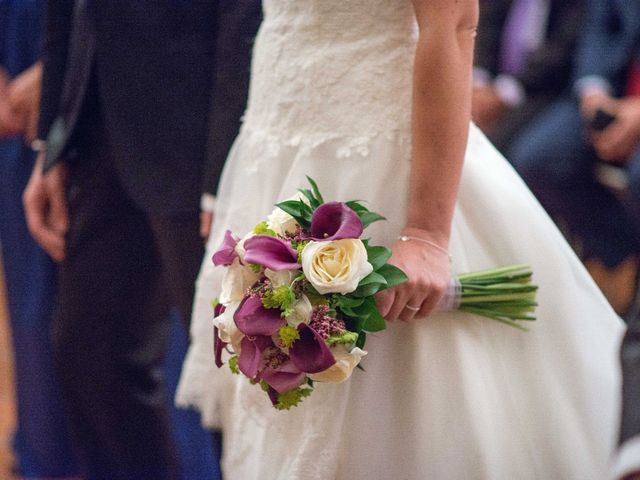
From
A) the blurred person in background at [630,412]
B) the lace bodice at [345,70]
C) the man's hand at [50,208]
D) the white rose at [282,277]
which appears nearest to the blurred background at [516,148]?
the man's hand at [50,208]

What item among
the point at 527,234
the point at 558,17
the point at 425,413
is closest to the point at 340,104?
the point at 527,234

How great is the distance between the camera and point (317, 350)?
1.30m

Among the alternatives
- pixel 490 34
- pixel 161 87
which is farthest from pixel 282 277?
pixel 490 34

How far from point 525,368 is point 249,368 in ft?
1.50

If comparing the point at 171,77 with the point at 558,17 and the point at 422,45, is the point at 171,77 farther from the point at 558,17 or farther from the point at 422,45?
the point at 558,17

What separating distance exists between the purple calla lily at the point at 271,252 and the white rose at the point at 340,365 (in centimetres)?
13

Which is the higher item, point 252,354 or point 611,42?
point 611,42

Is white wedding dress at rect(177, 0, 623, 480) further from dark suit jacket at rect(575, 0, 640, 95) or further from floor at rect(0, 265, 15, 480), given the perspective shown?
dark suit jacket at rect(575, 0, 640, 95)

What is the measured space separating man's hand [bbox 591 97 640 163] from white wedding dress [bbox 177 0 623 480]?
173 cm

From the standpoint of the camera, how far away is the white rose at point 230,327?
1.34 meters

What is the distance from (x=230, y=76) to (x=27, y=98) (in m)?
1.14

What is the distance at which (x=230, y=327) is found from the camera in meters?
1.34

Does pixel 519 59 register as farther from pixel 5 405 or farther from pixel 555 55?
pixel 5 405

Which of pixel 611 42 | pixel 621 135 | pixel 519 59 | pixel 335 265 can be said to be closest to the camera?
pixel 335 265
